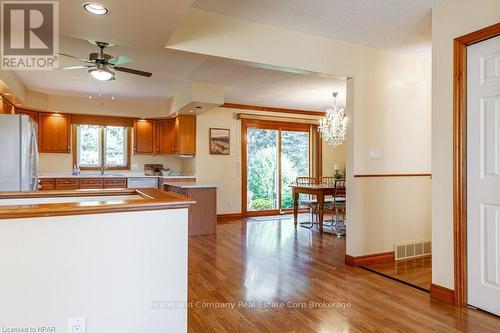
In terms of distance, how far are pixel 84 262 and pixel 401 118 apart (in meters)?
3.61

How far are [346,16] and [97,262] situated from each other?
2.78 metres

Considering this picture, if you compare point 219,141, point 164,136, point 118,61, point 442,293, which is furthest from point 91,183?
point 442,293

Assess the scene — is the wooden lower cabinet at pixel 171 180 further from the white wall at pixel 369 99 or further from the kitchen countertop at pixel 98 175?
the white wall at pixel 369 99

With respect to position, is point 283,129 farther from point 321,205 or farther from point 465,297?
point 465,297

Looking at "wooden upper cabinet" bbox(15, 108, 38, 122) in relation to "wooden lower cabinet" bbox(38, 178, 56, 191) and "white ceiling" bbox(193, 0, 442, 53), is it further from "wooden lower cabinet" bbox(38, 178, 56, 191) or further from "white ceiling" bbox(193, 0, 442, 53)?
"white ceiling" bbox(193, 0, 442, 53)

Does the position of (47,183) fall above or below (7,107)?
below

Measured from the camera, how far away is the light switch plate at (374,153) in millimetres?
3582

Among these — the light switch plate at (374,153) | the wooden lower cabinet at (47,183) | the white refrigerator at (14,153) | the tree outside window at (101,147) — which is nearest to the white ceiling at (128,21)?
the white refrigerator at (14,153)

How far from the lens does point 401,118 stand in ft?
12.4

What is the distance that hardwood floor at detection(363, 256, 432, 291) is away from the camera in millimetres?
3020

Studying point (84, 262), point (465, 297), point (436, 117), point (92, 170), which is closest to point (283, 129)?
point (92, 170)

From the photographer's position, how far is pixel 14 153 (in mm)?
3492

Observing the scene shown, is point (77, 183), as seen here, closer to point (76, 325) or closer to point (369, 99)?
point (76, 325)

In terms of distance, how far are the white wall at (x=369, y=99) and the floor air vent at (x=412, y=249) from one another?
111 mm
